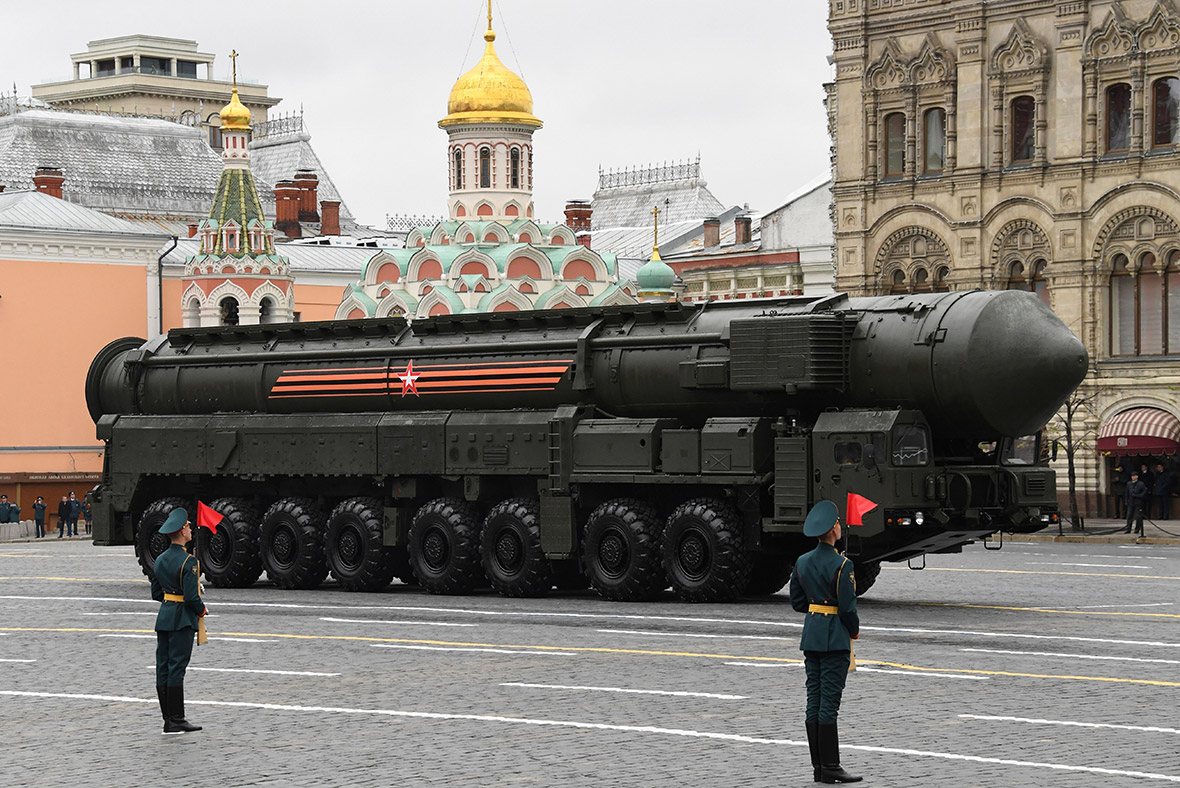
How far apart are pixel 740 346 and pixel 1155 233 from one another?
79.7 feet

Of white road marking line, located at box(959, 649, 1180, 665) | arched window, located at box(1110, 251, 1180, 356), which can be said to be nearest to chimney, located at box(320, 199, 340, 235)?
arched window, located at box(1110, 251, 1180, 356)

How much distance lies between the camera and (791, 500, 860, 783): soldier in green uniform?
40.9 ft

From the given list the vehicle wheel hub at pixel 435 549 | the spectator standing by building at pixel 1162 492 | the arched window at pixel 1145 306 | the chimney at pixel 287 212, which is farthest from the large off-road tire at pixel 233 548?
the chimney at pixel 287 212

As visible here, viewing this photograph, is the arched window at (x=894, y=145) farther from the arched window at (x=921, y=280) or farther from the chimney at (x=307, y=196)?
the chimney at (x=307, y=196)

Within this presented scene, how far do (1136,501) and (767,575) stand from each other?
1750 cm

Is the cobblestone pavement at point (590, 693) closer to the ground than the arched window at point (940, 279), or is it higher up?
closer to the ground

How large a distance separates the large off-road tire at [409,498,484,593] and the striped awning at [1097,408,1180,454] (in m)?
22.6

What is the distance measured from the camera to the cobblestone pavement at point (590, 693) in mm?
13086

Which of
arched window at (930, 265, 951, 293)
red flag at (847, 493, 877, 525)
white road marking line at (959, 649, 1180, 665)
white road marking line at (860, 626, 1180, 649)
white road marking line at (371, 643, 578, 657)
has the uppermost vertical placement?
arched window at (930, 265, 951, 293)

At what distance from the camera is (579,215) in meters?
97.8

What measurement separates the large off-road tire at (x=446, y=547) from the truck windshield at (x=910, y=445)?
6.52 meters

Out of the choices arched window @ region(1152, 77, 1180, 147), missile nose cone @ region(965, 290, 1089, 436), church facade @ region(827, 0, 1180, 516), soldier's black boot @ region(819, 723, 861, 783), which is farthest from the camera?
church facade @ region(827, 0, 1180, 516)

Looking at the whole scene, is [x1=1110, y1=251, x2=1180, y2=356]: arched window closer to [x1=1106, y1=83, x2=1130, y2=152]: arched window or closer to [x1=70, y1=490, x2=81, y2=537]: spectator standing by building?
[x1=1106, y1=83, x2=1130, y2=152]: arched window

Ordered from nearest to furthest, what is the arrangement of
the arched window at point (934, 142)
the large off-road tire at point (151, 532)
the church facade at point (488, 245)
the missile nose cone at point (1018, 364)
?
the missile nose cone at point (1018, 364), the large off-road tire at point (151, 532), the arched window at point (934, 142), the church facade at point (488, 245)
